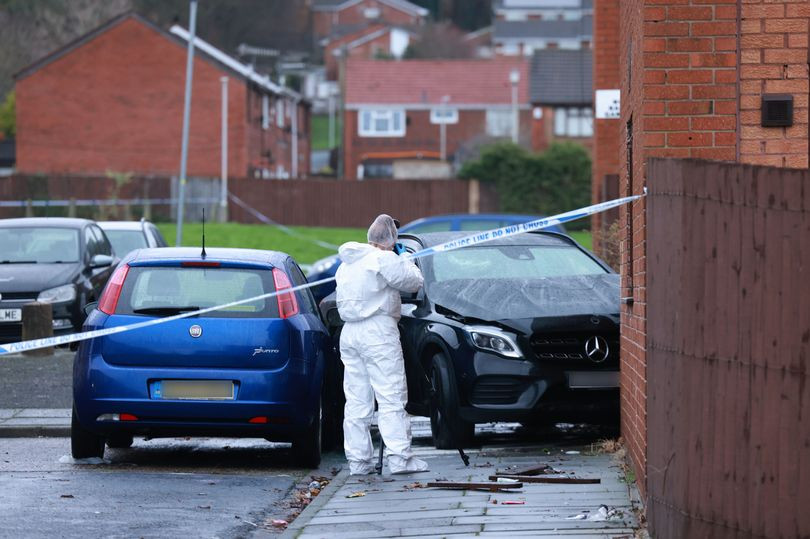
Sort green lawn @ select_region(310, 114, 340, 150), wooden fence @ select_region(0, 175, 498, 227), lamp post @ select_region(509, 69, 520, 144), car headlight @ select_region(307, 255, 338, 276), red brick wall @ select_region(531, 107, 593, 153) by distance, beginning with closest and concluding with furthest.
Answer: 1. car headlight @ select_region(307, 255, 338, 276)
2. wooden fence @ select_region(0, 175, 498, 227)
3. lamp post @ select_region(509, 69, 520, 144)
4. red brick wall @ select_region(531, 107, 593, 153)
5. green lawn @ select_region(310, 114, 340, 150)

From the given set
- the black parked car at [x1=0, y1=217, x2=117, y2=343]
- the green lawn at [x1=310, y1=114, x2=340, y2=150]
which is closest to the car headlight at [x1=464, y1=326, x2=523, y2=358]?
the black parked car at [x1=0, y1=217, x2=117, y2=343]

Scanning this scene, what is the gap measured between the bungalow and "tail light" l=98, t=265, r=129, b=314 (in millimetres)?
51770

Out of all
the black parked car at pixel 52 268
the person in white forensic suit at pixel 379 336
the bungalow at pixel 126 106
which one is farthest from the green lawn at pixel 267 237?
the person in white forensic suit at pixel 379 336

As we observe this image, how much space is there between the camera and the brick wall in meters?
7.86

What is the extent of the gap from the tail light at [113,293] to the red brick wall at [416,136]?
69344 millimetres

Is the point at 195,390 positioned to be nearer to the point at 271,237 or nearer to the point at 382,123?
the point at 271,237

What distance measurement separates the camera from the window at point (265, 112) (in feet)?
222

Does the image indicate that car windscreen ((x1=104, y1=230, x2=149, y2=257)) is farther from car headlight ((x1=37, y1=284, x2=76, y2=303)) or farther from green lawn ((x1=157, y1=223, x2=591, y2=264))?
green lawn ((x1=157, y1=223, x2=591, y2=264))

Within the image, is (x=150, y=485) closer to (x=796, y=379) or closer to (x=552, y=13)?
(x=796, y=379)

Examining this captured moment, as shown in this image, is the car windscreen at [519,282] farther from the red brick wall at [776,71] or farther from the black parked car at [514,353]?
the red brick wall at [776,71]

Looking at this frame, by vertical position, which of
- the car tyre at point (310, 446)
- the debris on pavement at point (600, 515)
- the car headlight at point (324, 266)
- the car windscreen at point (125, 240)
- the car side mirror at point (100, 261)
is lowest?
the car tyre at point (310, 446)

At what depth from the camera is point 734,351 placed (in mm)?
5867

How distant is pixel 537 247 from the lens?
12078 millimetres

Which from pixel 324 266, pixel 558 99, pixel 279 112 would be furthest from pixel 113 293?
pixel 558 99
